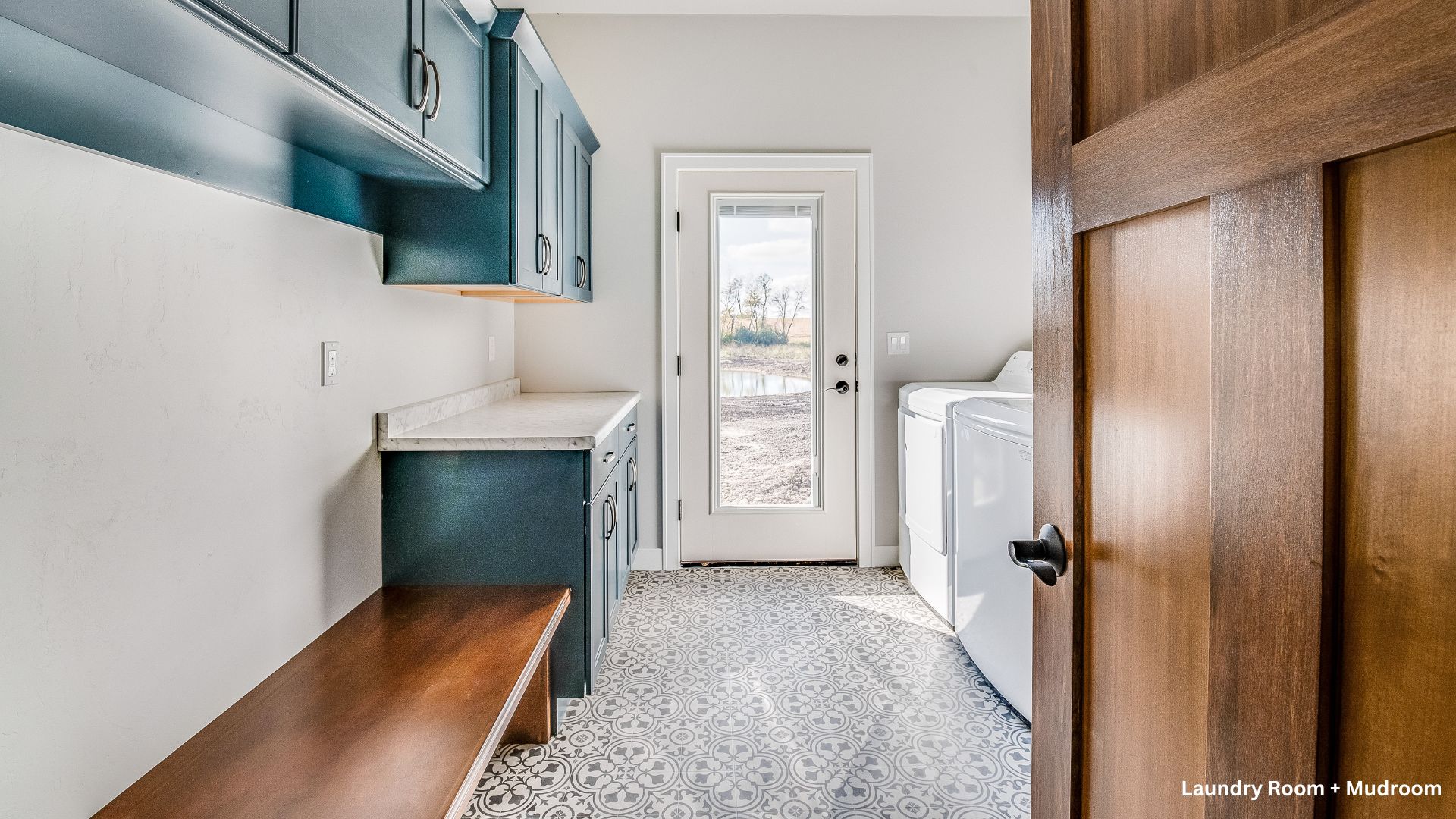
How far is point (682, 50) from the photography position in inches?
127

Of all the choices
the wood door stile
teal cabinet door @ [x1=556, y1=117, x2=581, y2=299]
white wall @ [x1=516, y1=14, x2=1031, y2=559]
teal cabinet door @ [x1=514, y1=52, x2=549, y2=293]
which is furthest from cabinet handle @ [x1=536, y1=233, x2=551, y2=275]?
the wood door stile

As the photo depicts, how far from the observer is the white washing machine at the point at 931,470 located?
255 cm

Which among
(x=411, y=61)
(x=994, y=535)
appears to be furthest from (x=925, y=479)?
(x=411, y=61)

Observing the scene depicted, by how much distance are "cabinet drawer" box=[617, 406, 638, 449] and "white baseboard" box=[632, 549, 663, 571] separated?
628 mm

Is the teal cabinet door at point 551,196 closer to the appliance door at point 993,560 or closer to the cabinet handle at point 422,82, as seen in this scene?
the cabinet handle at point 422,82

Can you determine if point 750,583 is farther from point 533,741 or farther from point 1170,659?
point 1170,659

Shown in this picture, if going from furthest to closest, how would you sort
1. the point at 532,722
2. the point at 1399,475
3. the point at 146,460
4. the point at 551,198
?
the point at 551,198, the point at 532,722, the point at 146,460, the point at 1399,475

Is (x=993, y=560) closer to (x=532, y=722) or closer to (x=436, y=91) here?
(x=532, y=722)

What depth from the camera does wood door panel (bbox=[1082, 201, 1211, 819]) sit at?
2.02ft

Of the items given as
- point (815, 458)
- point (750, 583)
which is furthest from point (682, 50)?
point (750, 583)

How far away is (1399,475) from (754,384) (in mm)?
2879

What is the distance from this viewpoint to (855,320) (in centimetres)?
329

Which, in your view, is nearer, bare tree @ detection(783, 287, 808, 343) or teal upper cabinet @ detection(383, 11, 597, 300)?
teal upper cabinet @ detection(383, 11, 597, 300)

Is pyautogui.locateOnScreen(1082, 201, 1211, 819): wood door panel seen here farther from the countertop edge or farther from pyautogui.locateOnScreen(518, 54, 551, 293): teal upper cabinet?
pyautogui.locateOnScreen(518, 54, 551, 293): teal upper cabinet
